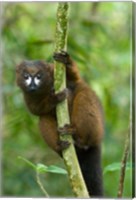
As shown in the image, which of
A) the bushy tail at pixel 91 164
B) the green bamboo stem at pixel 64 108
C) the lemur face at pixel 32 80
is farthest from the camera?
the bushy tail at pixel 91 164

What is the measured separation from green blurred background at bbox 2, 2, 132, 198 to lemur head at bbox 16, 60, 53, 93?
434 mm

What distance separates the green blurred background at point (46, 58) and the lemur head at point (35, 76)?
0.43 metres

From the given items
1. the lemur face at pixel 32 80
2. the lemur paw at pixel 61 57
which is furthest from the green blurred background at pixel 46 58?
the lemur paw at pixel 61 57

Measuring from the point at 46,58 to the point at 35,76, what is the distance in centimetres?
58

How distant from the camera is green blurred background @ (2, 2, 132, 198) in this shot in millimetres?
3234

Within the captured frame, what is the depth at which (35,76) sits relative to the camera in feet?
8.44

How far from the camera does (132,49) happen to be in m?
2.48

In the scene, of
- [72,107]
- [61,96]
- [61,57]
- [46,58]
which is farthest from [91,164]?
[46,58]

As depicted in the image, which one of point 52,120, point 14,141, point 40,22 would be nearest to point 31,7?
point 40,22

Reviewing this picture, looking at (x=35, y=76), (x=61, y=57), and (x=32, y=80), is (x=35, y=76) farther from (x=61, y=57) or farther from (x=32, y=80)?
(x=61, y=57)

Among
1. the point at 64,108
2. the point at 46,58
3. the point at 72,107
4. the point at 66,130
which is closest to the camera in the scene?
the point at 64,108

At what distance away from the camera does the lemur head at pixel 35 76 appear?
255cm

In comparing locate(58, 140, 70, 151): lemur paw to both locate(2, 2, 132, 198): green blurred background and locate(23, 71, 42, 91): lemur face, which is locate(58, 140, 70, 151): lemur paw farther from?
locate(2, 2, 132, 198): green blurred background

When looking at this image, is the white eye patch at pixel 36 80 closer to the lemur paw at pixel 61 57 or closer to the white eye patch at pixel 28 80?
the white eye patch at pixel 28 80
